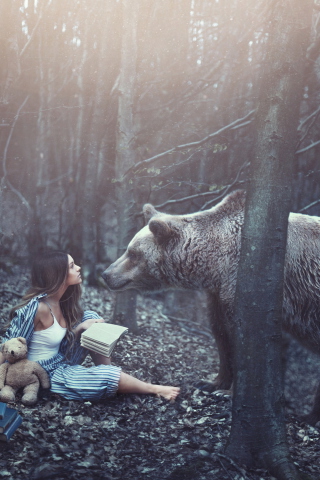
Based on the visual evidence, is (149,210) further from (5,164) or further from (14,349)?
(14,349)

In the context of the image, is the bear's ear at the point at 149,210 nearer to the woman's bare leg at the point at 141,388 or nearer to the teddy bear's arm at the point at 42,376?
the woman's bare leg at the point at 141,388

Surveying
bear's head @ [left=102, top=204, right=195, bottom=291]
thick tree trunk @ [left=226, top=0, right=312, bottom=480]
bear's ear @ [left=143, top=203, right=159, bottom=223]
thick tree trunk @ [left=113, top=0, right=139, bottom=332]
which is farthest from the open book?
bear's ear @ [left=143, top=203, right=159, bottom=223]

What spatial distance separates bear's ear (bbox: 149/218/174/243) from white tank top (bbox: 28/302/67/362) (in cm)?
112

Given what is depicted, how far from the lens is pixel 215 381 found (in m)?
3.73

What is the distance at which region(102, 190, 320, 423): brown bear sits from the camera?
357 cm

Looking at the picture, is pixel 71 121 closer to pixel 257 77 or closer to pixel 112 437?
pixel 257 77

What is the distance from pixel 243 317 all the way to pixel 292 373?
2070 millimetres

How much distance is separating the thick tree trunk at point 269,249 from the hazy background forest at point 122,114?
2.11 metres

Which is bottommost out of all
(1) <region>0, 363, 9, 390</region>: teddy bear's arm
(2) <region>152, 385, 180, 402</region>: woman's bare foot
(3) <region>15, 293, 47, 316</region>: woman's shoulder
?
(2) <region>152, 385, 180, 402</region>: woman's bare foot

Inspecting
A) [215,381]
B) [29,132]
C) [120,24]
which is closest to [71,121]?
[29,132]

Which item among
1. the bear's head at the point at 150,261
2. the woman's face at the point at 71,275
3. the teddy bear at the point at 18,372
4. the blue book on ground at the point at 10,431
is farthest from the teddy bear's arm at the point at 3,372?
the bear's head at the point at 150,261

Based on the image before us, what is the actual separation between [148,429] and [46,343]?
923 millimetres

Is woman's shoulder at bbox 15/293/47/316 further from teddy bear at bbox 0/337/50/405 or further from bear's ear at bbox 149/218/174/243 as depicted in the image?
bear's ear at bbox 149/218/174/243

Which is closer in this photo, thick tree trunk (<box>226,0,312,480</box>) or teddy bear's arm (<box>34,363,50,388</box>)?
thick tree trunk (<box>226,0,312,480</box>)
